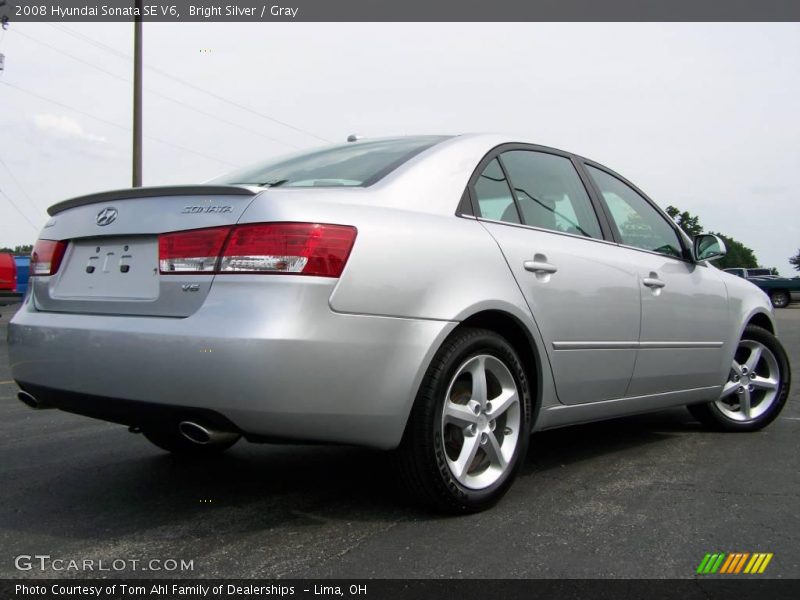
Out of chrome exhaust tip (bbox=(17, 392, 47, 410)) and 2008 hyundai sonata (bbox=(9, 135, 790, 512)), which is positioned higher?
2008 hyundai sonata (bbox=(9, 135, 790, 512))

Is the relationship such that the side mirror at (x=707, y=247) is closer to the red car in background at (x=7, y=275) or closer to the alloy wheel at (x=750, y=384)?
the alloy wheel at (x=750, y=384)

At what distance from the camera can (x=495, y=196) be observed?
3338mm

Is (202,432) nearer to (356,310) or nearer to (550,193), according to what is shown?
(356,310)

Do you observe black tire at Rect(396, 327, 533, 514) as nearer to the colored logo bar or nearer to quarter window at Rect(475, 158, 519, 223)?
quarter window at Rect(475, 158, 519, 223)

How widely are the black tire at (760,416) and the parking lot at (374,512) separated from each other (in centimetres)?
44

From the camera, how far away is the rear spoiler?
263cm

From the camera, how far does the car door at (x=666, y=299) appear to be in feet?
13.0

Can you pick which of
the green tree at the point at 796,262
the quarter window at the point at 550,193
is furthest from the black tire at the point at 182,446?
the green tree at the point at 796,262

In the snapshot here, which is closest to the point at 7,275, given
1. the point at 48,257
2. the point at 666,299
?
the point at 48,257

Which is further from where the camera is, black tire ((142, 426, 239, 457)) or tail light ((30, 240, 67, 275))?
black tire ((142, 426, 239, 457))

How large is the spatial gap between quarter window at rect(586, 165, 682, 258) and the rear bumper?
1.83 meters

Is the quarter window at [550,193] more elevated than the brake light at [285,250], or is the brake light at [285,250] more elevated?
the quarter window at [550,193]

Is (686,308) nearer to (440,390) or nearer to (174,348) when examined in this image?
(440,390)

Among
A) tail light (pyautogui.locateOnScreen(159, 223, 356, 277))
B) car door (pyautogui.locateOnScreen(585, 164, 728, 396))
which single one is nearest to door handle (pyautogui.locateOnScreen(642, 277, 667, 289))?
car door (pyautogui.locateOnScreen(585, 164, 728, 396))
